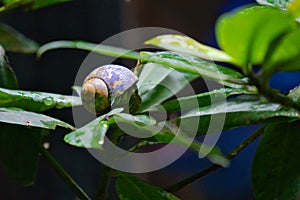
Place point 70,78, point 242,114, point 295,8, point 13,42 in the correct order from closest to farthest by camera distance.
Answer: point 295,8, point 242,114, point 13,42, point 70,78

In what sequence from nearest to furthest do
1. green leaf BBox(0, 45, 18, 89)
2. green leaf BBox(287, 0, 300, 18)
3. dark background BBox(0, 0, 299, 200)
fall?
green leaf BBox(287, 0, 300, 18) < green leaf BBox(0, 45, 18, 89) < dark background BBox(0, 0, 299, 200)

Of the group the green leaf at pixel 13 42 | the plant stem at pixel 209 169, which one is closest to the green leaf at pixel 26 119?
the plant stem at pixel 209 169

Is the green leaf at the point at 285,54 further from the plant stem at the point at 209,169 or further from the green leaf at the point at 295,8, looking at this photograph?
the plant stem at the point at 209,169

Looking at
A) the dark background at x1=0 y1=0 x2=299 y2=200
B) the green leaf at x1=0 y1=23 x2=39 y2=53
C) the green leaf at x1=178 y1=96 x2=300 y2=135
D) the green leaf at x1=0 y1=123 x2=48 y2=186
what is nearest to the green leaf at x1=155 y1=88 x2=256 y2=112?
the green leaf at x1=178 y1=96 x2=300 y2=135

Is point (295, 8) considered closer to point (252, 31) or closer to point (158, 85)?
point (252, 31)

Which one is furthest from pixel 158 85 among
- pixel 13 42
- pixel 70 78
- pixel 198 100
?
pixel 70 78

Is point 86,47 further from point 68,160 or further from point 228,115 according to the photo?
point 68,160

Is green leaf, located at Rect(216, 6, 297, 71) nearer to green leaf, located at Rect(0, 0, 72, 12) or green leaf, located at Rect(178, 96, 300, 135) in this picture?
green leaf, located at Rect(178, 96, 300, 135)

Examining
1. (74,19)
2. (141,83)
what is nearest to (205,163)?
(74,19)
